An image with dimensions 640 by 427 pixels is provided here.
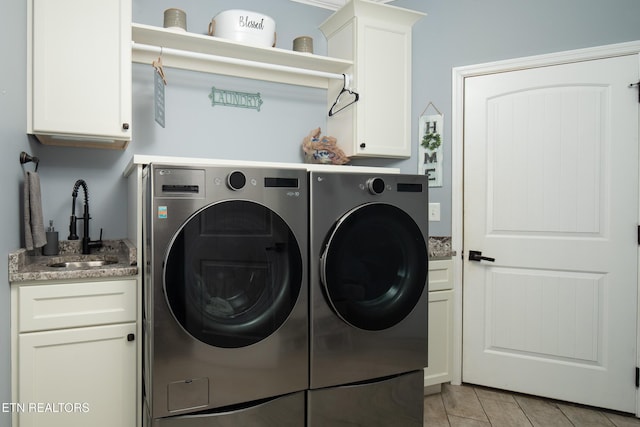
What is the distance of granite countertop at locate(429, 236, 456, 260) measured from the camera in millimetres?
2564

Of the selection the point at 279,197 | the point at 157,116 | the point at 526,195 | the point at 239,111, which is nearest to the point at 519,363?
the point at 526,195

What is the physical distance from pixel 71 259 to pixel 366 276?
1.53 m

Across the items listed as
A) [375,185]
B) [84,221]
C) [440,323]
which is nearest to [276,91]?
[375,185]

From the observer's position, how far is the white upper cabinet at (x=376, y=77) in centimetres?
255

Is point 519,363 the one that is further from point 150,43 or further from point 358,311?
point 150,43

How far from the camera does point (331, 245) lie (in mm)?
1716

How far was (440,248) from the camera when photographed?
2.60 metres

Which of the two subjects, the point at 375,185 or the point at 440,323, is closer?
the point at 375,185

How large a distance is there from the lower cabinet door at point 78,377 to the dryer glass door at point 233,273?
18.8 inches

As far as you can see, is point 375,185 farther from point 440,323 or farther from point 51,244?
point 51,244

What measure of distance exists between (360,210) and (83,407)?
142cm

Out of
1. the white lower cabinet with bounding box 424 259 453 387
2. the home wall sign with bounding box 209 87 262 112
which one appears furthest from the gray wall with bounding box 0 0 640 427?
the white lower cabinet with bounding box 424 259 453 387

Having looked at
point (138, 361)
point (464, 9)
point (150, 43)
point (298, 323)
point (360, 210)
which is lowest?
point (138, 361)

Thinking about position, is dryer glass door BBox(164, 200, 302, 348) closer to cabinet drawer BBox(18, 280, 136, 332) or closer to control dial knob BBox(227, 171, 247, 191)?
control dial knob BBox(227, 171, 247, 191)
